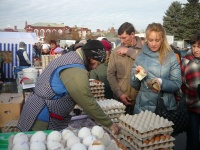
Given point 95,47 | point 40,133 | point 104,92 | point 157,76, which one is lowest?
point 104,92

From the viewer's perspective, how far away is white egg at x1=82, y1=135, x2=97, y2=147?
1694mm

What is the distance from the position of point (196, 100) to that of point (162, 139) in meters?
0.99

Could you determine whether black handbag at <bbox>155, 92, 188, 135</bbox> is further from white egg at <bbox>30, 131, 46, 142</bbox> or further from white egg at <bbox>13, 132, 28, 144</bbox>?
white egg at <bbox>13, 132, 28, 144</bbox>

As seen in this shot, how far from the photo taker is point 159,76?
275 cm

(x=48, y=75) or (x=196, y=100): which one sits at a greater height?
(x=48, y=75)

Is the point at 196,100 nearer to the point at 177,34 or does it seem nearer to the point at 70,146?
the point at 70,146

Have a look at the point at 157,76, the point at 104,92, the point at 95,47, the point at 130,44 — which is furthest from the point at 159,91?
the point at 104,92

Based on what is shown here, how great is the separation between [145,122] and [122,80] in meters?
1.34

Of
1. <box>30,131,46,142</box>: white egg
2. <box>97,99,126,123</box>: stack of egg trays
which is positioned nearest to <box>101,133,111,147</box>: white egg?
<box>30,131,46,142</box>: white egg

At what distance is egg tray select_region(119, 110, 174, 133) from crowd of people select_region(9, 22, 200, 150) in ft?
0.50

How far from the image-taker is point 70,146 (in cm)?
169

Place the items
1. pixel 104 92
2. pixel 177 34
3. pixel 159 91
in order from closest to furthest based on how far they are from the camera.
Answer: pixel 159 91 < pixel 104 92 < pixel 177 34

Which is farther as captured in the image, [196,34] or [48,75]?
[196,34]

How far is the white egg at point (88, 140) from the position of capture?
169cm
